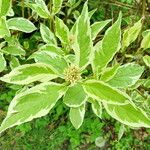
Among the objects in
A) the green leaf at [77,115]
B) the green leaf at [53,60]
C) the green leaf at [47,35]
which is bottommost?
the green leaf at [77,115]

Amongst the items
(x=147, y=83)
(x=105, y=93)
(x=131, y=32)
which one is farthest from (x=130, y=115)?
(x=147, y=83)

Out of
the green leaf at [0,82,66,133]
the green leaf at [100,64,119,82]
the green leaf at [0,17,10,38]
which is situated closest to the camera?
the green leaf at [0,82,66,133]

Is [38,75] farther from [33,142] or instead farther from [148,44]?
[33,142]

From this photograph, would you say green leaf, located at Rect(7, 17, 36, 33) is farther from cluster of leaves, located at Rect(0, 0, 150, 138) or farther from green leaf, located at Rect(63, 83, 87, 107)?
green leaf, located at Rect(63, 83, 87, 107)

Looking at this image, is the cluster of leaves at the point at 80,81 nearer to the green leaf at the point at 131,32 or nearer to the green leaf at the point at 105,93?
the green leaf at the point at 105,93

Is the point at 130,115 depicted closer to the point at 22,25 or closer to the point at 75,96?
the point at 75,96

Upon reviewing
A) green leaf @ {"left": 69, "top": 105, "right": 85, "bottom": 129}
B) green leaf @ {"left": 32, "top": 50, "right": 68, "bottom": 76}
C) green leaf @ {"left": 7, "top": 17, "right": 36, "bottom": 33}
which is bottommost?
green leaf @ {"left": 69, "top": 105, "right": 85, "bottom": 129}

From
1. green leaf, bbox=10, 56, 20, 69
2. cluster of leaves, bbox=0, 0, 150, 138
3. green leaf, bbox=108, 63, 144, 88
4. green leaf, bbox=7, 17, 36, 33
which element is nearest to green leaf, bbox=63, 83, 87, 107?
cluster of leaves, bbox=0, 0, 150, 138

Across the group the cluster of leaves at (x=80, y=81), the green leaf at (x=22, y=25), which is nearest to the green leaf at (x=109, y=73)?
the cluster of leaves at (x=80, y=81)
